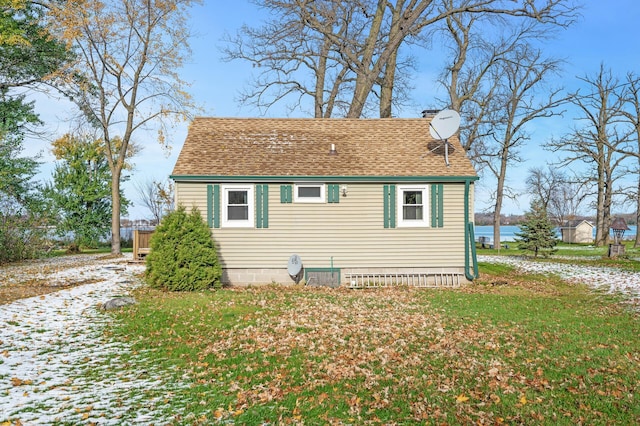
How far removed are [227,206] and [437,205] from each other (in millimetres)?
6292

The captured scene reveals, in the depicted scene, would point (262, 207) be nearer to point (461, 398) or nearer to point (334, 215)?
point (334, 215)

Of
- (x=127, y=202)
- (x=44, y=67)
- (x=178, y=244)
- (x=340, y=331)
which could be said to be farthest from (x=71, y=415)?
(x=127, y=202)

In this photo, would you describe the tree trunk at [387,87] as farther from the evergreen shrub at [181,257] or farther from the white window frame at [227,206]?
the evergreen shrub at [181,257]

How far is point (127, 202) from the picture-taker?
31.4 meters

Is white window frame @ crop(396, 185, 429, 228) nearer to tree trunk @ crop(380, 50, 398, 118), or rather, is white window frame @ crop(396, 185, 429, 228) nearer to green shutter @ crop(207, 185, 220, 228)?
green shutter @ crop(207, 185, 220, 228)

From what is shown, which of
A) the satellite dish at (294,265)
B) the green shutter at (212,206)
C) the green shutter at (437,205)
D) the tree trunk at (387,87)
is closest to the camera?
the satellite dish at (294,265)

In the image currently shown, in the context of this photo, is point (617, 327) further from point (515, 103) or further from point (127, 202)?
point (127, 202)

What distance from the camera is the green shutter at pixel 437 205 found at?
13.5 metres

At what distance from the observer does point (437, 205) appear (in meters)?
13.6

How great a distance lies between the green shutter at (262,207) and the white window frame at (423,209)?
395 cm

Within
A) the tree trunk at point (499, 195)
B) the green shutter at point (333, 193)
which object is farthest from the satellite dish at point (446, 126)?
the tree trunk at point (499, 195)

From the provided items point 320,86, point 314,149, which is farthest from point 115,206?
point 314,149

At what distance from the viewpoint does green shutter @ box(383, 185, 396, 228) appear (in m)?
13.5

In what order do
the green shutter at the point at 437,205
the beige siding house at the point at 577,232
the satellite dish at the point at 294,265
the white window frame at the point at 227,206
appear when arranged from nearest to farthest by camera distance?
the satellite dish at the point at 294,265, the white window frame at the point at 227,206, the green shutter at the point at 437,205, the beige siding house at the point at 577,232
